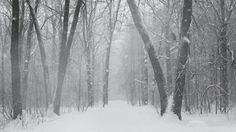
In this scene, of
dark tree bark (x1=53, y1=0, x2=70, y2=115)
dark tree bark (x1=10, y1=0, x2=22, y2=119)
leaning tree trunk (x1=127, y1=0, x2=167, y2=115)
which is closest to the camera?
leaning tree trunk (x1=127, y1=0, x2=167, y2=115)

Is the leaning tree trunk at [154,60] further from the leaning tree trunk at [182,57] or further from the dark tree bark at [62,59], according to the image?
the dark tree bark at [62,59]

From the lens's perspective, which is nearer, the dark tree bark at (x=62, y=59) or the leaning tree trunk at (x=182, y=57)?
the leaning tree trunk at (x=182, y=57)

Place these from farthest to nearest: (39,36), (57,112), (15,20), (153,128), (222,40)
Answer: (222,40), (39,36), (57,112), (15,20), (153,128)

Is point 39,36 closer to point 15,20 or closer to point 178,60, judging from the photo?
point 15,20

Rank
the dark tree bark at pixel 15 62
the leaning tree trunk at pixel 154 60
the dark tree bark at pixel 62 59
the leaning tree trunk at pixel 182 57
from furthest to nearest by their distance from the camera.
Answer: the dark tree bark at pixel 62 59 < the dark tree bark at pixel 15 62 < the leaning tree trunk at pixel 154 60 < the leaning tree trunk at pixel 182 57

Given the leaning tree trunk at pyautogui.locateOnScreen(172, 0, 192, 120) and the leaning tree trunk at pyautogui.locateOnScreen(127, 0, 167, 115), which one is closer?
the leaning tree trunk at pyautogui.locateOnScreen(172, 0, 192, 120)

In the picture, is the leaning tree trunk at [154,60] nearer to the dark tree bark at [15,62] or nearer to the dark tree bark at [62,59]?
the dark tree bark at [62,59]

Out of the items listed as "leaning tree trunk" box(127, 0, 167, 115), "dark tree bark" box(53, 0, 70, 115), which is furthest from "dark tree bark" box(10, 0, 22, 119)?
"leaning tree trunk" box(127, 0, 167, 115)

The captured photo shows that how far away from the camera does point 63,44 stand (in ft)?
41.7

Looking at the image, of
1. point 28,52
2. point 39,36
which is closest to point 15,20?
point 39,36

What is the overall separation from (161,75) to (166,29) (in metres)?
10.3

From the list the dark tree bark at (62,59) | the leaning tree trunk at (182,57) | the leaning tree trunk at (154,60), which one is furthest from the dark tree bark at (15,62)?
the leaning tree trunk at (182,57)

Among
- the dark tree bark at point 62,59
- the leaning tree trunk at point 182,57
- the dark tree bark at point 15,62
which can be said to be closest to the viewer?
the leaning tree trunk at point 182,57

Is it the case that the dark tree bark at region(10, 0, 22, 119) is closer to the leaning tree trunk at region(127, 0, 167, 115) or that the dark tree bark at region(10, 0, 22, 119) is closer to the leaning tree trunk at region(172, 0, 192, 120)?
the leaning tree trunk at region(127, 0, 167, 115)
